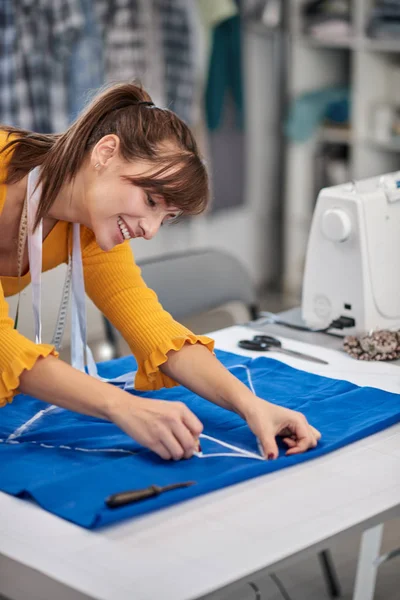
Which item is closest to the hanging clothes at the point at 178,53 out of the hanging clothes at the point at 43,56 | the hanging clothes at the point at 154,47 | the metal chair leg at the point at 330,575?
the hanging clothes at the point at 154,47

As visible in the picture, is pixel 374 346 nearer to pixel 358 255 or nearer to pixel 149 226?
pixel 358 255

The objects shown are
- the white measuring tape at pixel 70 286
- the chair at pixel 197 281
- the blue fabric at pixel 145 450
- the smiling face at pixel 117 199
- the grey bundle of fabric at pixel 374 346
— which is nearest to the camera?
the blue fabric at pixel 145 450

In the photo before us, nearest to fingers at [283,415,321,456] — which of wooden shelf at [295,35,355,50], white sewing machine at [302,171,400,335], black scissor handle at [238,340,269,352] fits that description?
black scissor handle at [238,340,269,352]

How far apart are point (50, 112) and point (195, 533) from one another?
9.30 feet

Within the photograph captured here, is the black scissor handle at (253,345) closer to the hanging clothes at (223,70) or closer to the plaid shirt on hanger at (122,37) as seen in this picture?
the plaid shirt on hanger at (122,37)

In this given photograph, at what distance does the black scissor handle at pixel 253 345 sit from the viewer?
6.59ft

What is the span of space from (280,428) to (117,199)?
0.45 meters

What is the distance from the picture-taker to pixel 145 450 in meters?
1.46

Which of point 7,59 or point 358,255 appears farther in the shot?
point 7,59

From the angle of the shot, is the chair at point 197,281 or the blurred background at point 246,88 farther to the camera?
the blurred background at point 246,88

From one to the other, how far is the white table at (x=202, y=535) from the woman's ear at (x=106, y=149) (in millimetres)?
560

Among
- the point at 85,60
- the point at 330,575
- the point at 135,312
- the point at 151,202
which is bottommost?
the point at 330,575

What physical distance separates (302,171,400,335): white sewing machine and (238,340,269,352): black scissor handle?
0.66 feet

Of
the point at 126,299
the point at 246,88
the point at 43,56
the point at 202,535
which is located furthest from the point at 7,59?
the point at 202,535
